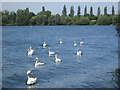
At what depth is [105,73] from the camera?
25.9 metres

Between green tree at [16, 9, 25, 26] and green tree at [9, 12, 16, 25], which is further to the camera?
green tree at [16, 9, 25, 26]

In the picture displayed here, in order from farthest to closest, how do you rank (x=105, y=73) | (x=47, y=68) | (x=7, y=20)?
1. (x=7, y=20)
2. (x=47, y=68)
3. (x=105, y=73)

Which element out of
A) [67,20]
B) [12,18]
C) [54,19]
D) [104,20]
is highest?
[12,18]

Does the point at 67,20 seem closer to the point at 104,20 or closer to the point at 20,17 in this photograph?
the point at 104,20

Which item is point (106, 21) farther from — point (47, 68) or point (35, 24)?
point (47, 68)

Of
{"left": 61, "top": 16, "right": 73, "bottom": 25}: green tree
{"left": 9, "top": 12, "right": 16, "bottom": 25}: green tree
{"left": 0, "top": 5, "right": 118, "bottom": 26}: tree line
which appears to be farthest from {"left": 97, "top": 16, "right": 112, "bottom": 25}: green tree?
{"left": 9, "top": 12, "right": 16, "bottom": 25}: green tree

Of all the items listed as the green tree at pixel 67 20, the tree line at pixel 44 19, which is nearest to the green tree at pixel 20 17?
the tree line at pixel 44 19

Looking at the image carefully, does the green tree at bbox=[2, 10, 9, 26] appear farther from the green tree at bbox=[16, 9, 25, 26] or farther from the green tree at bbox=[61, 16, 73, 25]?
the green tree at bbox=[61, 16, 73, 25]

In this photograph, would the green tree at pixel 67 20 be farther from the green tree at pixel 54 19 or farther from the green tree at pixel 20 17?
the green tree at pixel 20 17

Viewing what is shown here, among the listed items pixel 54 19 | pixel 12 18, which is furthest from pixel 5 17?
pixel 54 19

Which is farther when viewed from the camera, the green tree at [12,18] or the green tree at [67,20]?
the green tree at [67,20]

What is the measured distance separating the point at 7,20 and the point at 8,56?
319ft

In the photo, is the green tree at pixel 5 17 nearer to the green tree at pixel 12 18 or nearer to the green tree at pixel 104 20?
the green tree at pixel 12 18

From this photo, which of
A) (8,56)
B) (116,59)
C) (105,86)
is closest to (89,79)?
(105,86)
